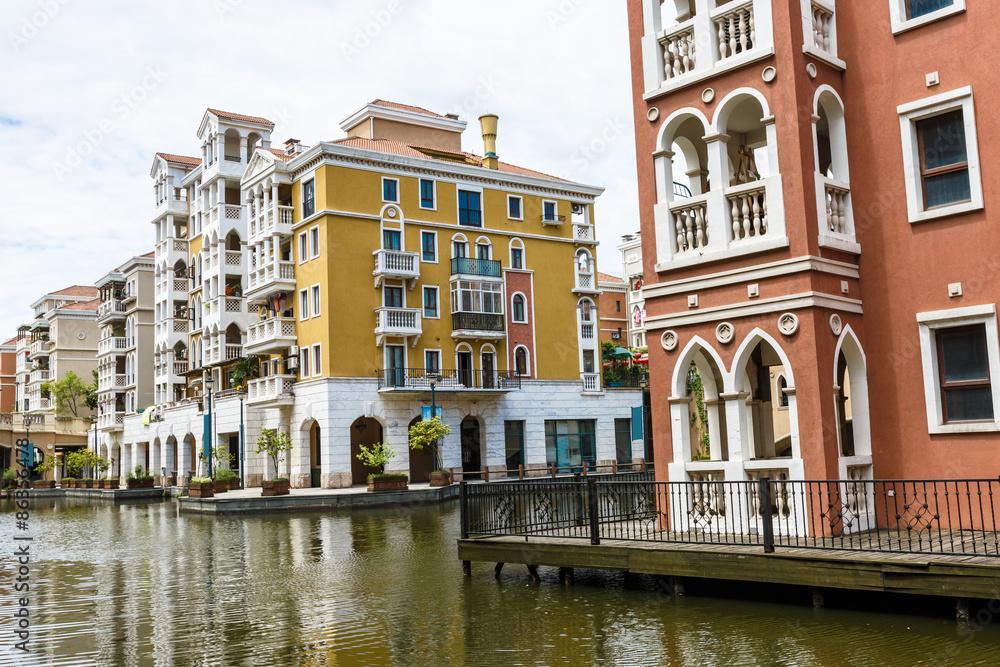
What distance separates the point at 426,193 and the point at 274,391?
12.7m

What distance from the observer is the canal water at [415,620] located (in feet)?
31.3

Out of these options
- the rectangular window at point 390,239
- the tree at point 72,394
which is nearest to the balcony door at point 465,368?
the rectangular window at point 390,239

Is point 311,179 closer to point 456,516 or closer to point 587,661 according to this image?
point 456,516


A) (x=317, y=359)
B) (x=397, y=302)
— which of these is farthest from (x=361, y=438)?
(x=397, y=302)

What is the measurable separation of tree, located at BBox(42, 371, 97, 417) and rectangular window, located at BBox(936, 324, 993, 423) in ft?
260

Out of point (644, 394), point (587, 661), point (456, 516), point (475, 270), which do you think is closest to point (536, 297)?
point (475, 270)

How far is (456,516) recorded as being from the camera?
29297 mm

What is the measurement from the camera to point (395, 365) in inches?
1779

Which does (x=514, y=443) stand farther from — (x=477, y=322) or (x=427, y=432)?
(x=427, y=432)

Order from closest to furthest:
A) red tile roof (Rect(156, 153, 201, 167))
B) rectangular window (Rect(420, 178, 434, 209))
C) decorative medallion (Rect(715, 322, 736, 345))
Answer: decorative medallion (Rect(715, 322, 736, 345)), rectangular window (Rect(420, 178, 434, 209)), red tile roof (Rect(156, 153, 201, 167))

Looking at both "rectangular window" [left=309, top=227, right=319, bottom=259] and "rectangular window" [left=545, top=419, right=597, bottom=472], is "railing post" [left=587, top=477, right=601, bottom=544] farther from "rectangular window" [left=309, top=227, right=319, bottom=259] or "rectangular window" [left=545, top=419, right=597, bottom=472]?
"rectangular window" [left=545, top=419, right=597, bottom=472]

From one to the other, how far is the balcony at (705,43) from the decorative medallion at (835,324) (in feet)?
13.2

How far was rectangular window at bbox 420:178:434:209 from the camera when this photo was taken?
47250 millimetres

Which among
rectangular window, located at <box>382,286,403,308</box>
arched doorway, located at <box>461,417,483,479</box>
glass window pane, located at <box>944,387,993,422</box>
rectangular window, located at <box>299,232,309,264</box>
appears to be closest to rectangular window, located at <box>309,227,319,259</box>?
rectangular window, located at <box>299,232,309,264</box>
